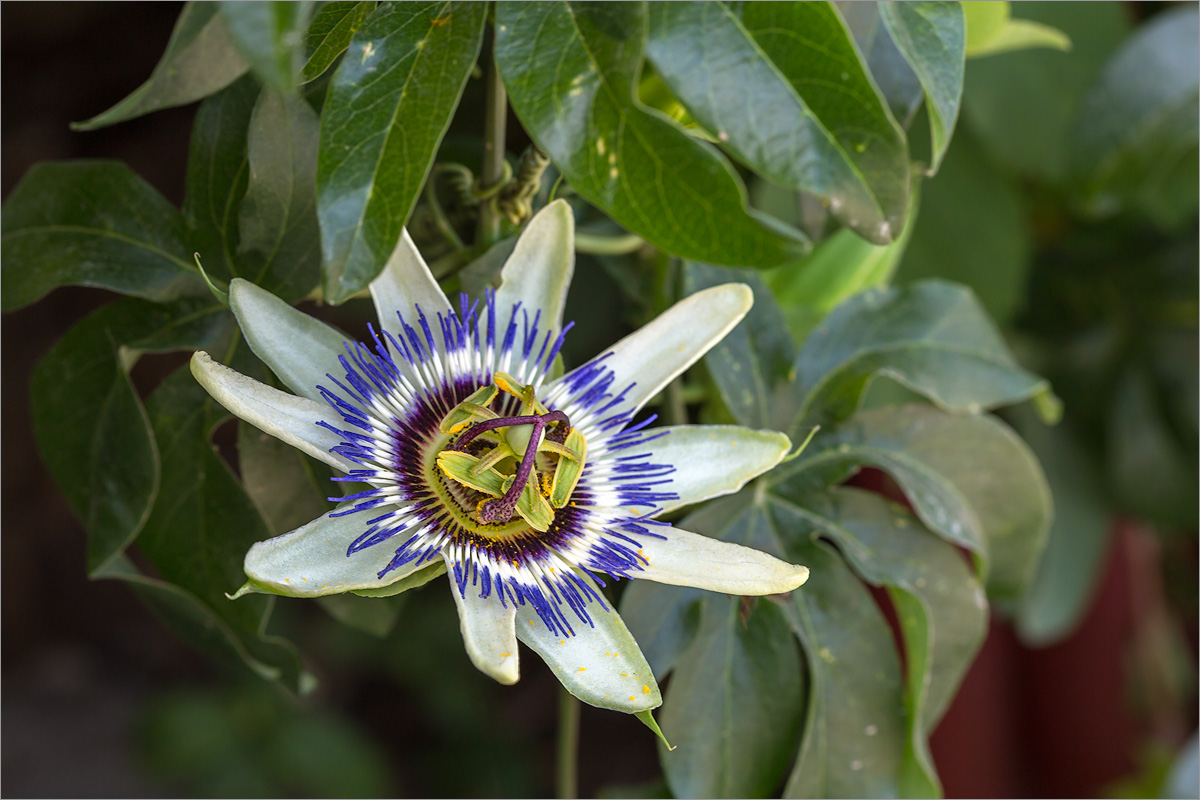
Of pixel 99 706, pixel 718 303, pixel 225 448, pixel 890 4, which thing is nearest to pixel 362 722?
pixel 99 706

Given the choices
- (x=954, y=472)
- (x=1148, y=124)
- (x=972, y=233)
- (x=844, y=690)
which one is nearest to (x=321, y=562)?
(x=844, y=690)

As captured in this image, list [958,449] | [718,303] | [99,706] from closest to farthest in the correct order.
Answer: [718,303]
[958,449]
[99,706]

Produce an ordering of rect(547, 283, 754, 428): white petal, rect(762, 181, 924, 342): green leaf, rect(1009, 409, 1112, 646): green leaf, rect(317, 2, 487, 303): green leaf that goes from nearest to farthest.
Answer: rect(317, 2, 487, 303): green leaf, rect(547, 283, 754, 428): white petal, rect(762, 181, 924, 342): green leaf, rect(1009, 409, 1112, 646): green leaf

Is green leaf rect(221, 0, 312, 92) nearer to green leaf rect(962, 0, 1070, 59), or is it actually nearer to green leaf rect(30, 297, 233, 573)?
green leaf rect(30, 297, 233, 573)

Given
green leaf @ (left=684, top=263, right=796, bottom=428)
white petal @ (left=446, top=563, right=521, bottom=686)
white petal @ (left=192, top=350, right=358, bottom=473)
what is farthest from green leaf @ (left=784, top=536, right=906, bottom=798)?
white petal @ (left=192, top=350, right=358, bottom=473)

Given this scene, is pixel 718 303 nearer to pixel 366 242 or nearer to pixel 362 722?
pixel 366 242

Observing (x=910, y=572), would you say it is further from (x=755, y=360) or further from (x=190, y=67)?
(x=190, y=67)
